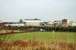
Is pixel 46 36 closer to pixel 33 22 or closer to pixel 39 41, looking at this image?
pixel 39 41

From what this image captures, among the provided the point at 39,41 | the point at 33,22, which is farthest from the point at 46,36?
the point at 33,22

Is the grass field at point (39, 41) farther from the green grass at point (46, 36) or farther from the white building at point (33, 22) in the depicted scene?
the white building at point (33, 22)

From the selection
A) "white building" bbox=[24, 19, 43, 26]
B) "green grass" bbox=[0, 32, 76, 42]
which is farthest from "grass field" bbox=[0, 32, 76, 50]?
"white building" bbox=[24, 19, 43, 26]

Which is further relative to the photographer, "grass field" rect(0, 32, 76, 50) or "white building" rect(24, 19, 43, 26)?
"white building" rect(24, 19, 43, 26)

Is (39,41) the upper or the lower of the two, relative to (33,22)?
lower

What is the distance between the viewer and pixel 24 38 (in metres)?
3.92

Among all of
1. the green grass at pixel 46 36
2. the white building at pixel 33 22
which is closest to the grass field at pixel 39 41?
the green grass at pixel 46 36

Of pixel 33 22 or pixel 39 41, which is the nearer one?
pixel 39 41

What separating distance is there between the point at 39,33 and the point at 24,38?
13.9 inches

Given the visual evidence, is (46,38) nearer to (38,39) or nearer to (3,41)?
(38,39)

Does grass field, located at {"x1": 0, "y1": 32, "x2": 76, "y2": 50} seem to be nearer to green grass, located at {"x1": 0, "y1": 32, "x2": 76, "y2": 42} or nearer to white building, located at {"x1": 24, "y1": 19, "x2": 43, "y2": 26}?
green grass, located at {"x1": 0, "y1": 32, "x2": 76, "y2": 42}

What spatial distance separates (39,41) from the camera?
152 inches

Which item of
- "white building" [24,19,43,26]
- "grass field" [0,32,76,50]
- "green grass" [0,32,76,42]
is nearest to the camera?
"grass field" [0,32,76,50]

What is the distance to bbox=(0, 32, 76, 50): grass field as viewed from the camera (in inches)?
147
